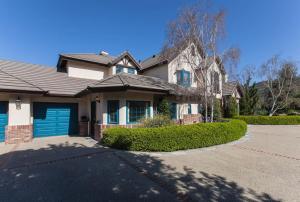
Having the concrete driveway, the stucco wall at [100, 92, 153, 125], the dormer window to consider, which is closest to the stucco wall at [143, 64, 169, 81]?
the dormer window

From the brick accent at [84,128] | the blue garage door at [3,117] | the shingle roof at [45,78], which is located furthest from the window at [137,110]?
the blue garage door at [3,117]

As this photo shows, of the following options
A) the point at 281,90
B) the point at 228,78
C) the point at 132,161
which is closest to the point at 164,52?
the point at 228,78

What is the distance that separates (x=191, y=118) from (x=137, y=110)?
7285 mm

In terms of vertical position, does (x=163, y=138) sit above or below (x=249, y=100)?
below

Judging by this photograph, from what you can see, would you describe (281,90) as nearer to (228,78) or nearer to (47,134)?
(228,78)

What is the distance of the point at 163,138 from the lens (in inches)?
305

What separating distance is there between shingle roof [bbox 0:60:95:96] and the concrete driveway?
209 inches

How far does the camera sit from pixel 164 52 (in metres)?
12.5

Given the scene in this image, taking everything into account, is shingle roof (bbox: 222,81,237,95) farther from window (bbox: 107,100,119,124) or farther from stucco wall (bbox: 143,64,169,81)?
window (bbox: 107,100,119,124)

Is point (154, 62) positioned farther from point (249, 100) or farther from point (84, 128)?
point (249, 100)

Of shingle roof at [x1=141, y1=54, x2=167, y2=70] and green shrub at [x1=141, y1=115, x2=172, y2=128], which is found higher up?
shingle roof at [x1=141, y1=54, x2=167, y2=70]

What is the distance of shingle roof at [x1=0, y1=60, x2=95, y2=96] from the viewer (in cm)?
1162

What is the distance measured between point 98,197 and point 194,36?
1163cm

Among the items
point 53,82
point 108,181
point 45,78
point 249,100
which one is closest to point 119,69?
point 53,82
